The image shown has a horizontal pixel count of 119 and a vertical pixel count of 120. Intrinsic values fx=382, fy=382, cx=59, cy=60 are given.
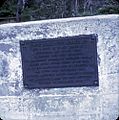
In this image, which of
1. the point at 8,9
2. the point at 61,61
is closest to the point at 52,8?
the point at 8,9

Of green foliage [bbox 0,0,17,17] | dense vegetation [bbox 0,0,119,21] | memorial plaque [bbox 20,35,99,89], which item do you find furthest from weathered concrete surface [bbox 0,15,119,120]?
green foliage [bbox 0,0,17,17]

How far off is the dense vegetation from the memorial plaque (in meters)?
5.78

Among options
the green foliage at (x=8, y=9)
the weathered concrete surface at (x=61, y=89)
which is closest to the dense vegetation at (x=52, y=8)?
the green foliage at (x=8, y=9)

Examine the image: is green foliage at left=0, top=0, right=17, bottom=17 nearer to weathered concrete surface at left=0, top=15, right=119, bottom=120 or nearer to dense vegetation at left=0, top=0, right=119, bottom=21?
dense vegetation at left=0, top=0, right=119, bottom=21

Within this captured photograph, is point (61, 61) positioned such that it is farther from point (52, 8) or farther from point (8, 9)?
point (52, 8)

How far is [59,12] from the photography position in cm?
1105

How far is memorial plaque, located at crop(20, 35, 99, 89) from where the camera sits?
4379 millimetres

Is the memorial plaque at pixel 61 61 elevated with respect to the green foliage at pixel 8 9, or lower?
Result: lower

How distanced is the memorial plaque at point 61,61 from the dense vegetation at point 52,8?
228 inches

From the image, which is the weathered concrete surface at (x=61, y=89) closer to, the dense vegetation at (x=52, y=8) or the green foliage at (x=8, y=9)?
the dense vegetation at (x=52, y=8)

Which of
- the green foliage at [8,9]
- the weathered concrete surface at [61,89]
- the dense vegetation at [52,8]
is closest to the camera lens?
the weathered concrete surface at [61,89]

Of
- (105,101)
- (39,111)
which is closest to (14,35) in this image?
(39,111)

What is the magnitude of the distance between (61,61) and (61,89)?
33cm

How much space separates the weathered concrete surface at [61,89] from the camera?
4352 millimetres
